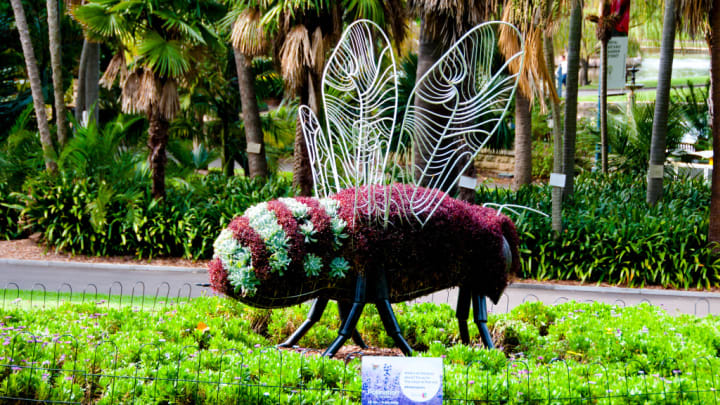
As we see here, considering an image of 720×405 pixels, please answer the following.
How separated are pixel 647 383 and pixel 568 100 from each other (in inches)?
364

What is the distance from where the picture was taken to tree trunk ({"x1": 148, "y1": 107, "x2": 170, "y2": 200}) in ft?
46.5

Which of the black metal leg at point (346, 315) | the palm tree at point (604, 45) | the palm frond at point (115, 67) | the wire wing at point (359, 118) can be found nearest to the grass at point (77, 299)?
the black metal leg at point (346, 315)

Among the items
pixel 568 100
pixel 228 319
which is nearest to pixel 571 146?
pixel 568 100

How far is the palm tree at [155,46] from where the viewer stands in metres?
13.1

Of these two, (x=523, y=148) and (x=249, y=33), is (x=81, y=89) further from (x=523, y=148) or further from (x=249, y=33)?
(x=523, y=148)

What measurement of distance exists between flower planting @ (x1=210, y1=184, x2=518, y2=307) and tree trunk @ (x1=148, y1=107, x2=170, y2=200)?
862 cm

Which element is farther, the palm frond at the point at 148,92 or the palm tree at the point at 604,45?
the palm tree at the point at 604,45

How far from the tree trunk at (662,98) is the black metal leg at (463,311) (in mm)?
8659

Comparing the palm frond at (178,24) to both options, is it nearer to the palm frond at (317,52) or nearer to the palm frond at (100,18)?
the palm frond at (100,18)

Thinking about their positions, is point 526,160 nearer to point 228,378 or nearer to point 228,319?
point 228,319

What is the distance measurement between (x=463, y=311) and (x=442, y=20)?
6.89m

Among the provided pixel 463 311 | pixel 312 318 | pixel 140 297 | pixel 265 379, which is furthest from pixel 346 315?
pixel 140 297

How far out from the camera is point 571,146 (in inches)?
556

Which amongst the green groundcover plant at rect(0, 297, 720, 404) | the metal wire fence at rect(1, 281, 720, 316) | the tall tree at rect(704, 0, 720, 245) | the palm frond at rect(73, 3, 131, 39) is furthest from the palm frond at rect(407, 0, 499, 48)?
the green groundcover plant at rect(0, 297, 720, 404)
